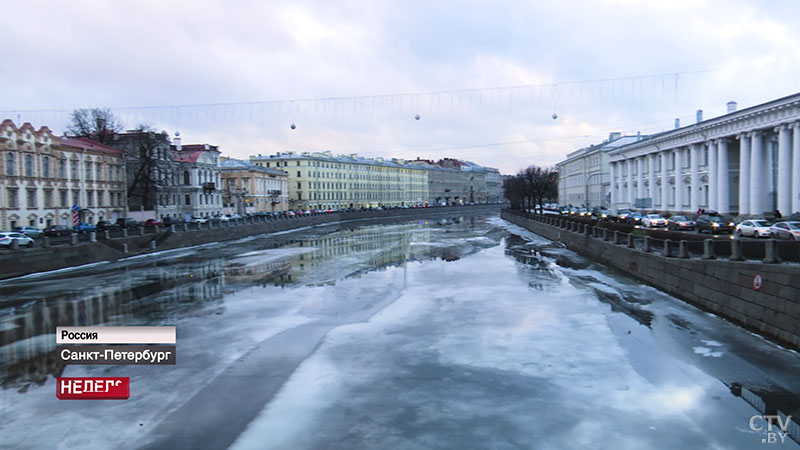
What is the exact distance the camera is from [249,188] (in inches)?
4222

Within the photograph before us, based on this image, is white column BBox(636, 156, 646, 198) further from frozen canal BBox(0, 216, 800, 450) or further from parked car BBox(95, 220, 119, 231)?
parked car BBox(95, 220, 119, 231)

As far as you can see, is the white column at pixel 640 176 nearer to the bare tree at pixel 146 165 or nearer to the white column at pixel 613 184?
the white column at pixel 613 184

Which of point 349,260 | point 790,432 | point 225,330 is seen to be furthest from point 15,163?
point 790,432

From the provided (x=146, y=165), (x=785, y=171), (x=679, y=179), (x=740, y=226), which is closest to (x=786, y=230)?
(x=740, y=226)

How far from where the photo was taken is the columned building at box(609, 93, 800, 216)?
44688 millimetres

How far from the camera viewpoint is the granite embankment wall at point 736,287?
15.0 meters

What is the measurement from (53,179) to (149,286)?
105ft

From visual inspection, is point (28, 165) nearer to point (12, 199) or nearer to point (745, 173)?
point (12, 199)

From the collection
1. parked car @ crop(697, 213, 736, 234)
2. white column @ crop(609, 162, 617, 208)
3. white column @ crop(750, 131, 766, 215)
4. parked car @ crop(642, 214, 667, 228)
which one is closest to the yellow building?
white column @ crop(609, 162, 617, 208)

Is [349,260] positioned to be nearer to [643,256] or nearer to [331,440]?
[643,256]

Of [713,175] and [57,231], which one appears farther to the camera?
[713,175]

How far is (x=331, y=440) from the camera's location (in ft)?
30.5

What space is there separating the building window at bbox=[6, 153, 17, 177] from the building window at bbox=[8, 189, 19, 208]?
1.41 m

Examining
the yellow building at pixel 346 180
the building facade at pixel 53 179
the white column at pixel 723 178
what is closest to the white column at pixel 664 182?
the white column at pixel 723 178
